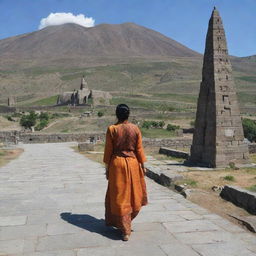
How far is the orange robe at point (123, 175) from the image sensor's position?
517 cm

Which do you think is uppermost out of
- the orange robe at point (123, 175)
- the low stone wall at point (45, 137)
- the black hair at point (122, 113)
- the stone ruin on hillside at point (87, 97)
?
the stone ruin on hillside at point (87, 97)

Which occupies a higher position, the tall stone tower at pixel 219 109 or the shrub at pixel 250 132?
the tall stone tower at pixel 219 109

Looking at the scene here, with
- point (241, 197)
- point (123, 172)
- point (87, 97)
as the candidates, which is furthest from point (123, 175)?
point (87, 97)

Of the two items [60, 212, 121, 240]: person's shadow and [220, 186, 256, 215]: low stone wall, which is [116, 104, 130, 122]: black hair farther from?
[220, 186, 256, 215]: low stone wall

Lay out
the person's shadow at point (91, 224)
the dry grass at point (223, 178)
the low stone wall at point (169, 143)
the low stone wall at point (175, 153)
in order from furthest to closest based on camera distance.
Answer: the low stone wall at point (169, 143) < the low stone wall at point (175, 153) < the dry grass at point (223, 178) < the person's shadow at point (91, 224)

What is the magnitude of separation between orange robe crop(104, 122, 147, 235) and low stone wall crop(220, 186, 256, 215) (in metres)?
2.18

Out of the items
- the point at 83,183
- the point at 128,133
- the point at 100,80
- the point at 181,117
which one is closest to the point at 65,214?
the point at 128,133

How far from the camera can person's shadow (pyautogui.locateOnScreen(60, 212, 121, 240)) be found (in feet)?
16.8

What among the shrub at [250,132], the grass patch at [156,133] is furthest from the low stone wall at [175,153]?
the shrub at [250,132]

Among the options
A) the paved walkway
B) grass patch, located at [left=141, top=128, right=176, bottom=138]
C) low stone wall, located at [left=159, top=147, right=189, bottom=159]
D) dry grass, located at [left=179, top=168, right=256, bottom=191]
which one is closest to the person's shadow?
the paved walkway

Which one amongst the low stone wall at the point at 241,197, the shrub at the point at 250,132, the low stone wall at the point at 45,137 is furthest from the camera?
the low stone wall at the point at 45,137

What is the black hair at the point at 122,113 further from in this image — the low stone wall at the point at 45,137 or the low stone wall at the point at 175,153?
the low stone wall at the point at 45,137

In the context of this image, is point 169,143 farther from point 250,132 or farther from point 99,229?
point 99,229

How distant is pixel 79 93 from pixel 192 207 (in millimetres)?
71483
